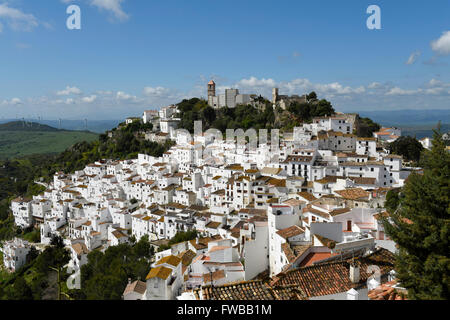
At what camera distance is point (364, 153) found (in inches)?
1152

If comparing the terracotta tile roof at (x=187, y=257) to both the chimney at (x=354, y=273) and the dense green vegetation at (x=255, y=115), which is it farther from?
the dense green vegetation at (x=255, y=115)

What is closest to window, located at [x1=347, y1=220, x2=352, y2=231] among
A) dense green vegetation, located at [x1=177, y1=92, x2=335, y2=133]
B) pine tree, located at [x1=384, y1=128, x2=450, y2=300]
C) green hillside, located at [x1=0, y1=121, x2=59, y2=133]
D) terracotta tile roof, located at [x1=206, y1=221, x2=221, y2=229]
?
pine tree, located at [x1=384, y1=128, x2=450, y2=300]

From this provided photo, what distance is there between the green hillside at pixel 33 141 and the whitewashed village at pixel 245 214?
66.7m

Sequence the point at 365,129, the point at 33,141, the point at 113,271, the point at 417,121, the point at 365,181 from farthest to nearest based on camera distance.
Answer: the point at 33,141
the point at 417,121
the point at 365,129
the point at 365,181
the point at 113,271

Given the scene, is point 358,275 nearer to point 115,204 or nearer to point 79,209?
point 115,204

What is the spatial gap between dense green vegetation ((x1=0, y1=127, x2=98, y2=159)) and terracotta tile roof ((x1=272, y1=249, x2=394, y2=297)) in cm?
10701

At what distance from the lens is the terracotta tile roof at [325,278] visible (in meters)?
7.60

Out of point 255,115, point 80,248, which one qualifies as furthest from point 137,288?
point 255,115

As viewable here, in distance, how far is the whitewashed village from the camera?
27.9 feet

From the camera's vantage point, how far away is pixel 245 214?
22.2 m

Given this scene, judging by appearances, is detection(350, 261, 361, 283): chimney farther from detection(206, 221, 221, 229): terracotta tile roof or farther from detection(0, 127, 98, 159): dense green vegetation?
detection(0, 127, 98, 159): dense green vegetation

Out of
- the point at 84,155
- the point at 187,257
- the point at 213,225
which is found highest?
the point at 84,155

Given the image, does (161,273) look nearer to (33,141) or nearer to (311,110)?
(311,110)

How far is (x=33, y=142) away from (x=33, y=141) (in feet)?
4.44
